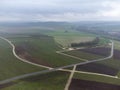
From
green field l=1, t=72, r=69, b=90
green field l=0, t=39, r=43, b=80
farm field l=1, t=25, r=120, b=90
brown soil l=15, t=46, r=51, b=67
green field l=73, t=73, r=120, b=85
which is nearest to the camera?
green field l=1, t=72, r=69, b=90

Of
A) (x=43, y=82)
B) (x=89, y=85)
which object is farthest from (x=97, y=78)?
(x=43, y=82)

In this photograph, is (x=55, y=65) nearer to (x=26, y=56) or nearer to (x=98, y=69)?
(x=98, y=69)

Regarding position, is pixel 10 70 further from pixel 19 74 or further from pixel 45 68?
pixel 45 68

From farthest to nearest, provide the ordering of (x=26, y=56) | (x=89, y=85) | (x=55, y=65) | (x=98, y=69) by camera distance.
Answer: (x=26, y=56) → (x=55, y=65) → (x=98, y=69) → (x=89, y=85)

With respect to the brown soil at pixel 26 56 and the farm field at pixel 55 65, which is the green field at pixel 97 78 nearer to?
the farm field at pixel 55 65

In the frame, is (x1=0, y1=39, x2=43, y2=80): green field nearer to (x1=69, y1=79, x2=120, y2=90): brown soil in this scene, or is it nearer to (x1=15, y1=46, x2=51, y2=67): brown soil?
(x1=15, y1=46, x2=51, y2=67): brown soil

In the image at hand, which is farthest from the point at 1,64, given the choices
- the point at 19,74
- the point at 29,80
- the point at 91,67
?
the point at 91,67

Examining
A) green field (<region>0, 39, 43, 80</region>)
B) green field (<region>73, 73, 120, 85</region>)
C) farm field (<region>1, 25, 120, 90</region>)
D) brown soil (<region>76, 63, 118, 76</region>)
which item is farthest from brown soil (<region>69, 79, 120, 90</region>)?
green field (<region>0, 39, 43, 80</region>)
